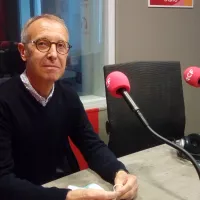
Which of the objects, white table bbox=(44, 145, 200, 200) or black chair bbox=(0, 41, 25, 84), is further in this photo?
black chair bbox=(0, 41, 25, 84)

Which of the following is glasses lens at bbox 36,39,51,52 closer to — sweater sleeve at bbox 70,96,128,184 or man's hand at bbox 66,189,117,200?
sweater sleeve at bbox 70,96,128,184

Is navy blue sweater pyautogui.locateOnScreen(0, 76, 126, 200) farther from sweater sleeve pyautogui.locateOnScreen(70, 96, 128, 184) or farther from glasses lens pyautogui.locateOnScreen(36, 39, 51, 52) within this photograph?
glasses lens pyautogui.locateOnScreen(36, 39, 51, 52)

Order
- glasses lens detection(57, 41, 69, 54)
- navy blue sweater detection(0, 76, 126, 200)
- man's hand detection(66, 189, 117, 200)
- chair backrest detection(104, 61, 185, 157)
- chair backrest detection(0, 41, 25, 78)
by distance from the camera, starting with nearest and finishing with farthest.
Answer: man's hand detection(66, 189, 117, 200) < navy blue sweater detection(0, 76, 126, 200) < glasses lens detection(57, 41, 69, 54) < chair backrest detection(104, 61, 185, 157) < chair backrest detection(0, 41, 25, 78)

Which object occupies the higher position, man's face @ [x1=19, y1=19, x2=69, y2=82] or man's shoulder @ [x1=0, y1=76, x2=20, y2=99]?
man's face @ [x1=19, y1=19, x2=69, y2=82]

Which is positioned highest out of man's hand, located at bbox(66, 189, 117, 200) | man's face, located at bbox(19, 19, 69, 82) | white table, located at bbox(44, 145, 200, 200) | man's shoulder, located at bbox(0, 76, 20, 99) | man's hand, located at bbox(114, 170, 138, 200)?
man's face, located at bbox(19, 19, 69, 82)

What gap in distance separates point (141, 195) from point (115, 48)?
4.82ft

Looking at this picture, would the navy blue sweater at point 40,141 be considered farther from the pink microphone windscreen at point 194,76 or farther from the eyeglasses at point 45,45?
the pink microphone windscreen at point 194,76

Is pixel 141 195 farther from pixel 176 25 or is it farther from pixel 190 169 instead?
pixel 176 25

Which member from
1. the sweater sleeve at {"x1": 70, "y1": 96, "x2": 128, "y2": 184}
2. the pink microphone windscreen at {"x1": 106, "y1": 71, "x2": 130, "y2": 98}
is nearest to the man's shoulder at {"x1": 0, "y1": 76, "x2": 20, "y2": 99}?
the sweater sleeve at {"x1": 70, "y1": 96, "x2": 128, "y2": 184}

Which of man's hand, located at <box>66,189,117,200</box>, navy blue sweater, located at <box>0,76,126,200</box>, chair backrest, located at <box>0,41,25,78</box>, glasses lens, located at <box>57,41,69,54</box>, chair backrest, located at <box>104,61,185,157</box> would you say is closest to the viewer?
man's hand, located at <box>66,189,117,200</box>

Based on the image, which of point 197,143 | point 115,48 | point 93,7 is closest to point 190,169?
point 197,143

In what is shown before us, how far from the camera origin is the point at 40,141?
128 cm

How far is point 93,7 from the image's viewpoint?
2367 mm

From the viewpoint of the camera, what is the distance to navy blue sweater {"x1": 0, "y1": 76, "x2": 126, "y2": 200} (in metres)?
1.12
